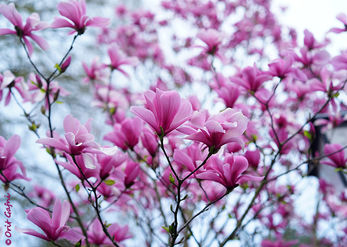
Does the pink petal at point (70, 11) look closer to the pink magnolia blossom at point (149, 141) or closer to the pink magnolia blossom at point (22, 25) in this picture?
the pink magnolia blossom at point (22, 25)

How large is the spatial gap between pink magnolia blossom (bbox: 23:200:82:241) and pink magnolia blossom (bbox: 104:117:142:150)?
38cm

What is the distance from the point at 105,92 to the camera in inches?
63.0

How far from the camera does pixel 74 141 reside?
719mm

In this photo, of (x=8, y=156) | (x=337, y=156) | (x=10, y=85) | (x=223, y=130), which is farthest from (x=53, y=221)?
(x=337, y=156)

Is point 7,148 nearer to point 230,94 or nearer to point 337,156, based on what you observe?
point 230,94

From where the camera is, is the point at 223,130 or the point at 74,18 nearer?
the point at 223,130

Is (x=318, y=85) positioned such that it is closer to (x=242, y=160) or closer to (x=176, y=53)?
(x=242, y=160)

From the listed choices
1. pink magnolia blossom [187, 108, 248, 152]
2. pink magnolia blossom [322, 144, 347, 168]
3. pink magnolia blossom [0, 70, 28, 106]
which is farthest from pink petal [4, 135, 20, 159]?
pink magnolia blossom [322, 144, 347, 168]

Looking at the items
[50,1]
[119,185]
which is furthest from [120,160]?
[50,1]

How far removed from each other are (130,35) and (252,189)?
7.17 ft

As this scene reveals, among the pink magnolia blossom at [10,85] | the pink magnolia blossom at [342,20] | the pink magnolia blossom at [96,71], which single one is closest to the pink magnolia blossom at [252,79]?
the pink magnolia blossom at [342,20]

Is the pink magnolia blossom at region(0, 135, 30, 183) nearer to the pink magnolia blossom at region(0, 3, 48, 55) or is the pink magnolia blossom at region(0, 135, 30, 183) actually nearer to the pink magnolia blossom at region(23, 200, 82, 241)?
the pink magnolia blossom at region(23, 200, 82, 241)

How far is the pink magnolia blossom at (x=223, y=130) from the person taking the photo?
0.67 metres

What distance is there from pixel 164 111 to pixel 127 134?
443 mm
